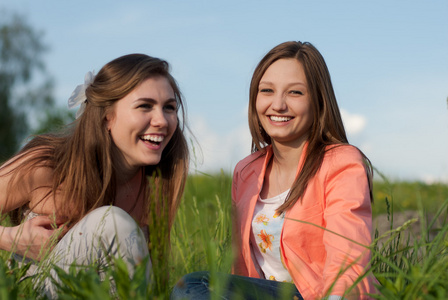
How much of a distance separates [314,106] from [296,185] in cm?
47

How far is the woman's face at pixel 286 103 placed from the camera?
2.76 meters

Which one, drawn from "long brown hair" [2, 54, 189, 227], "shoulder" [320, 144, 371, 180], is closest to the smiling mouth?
"long brown hair" [2, 54, 189, 227]

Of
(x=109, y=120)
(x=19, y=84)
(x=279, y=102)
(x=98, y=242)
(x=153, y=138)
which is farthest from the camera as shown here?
(x=19, y=84)

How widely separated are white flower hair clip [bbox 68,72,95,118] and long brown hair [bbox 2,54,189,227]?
0.08 meters

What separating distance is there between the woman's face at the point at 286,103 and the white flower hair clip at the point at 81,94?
3.76 feet

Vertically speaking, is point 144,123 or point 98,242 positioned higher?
point 144,123

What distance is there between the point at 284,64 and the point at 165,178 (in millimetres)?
1067

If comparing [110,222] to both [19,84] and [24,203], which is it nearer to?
[24,203]

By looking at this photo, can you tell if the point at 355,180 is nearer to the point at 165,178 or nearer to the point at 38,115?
the point at 165,178

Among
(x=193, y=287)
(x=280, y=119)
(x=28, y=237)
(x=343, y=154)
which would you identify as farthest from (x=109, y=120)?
(x=343, y=154)

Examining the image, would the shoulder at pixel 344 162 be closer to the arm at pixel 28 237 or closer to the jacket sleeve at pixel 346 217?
the jacket sleeve at pixel 346 217

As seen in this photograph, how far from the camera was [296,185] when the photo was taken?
107 inches

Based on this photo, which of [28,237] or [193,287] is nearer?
[193,287]

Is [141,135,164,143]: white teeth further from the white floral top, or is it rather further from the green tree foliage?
the green tree foliage
